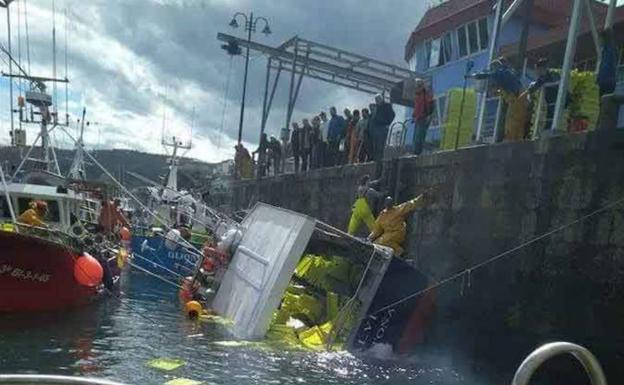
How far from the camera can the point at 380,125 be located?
53.0 feet

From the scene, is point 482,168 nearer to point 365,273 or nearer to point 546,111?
point 546,111

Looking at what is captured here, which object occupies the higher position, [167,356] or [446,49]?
[446,49]

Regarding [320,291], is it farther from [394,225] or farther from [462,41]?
[462,41]

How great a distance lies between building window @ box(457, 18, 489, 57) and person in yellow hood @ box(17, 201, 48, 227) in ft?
47.4

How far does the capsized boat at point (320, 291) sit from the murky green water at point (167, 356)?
481 millimetres

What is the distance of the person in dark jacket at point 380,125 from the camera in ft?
52.0

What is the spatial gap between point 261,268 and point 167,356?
2.26m

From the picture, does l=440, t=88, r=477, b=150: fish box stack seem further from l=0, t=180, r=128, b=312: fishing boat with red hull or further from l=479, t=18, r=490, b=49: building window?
l=0, t=180, r=128, b=312: fishing boat with red hull

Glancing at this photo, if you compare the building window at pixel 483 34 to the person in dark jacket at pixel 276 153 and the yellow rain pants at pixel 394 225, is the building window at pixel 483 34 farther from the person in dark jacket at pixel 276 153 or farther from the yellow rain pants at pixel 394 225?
the yellow rain pants at pixel 394 225

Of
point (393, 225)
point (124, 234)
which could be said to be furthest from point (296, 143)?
point (393, 225)

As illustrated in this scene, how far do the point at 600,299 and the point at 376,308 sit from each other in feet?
10.4

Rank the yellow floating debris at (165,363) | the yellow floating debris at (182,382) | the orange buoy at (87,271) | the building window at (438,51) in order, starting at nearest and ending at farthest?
the yellow floating debris at (182,382), the yellow floating debris at (165,363), the orange buoy at (87,271), the building window at (438,51)

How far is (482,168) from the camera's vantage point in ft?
37.2

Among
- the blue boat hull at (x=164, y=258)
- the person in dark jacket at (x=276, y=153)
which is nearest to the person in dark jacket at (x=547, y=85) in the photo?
the blue boat hull at (x=164, y=258)
